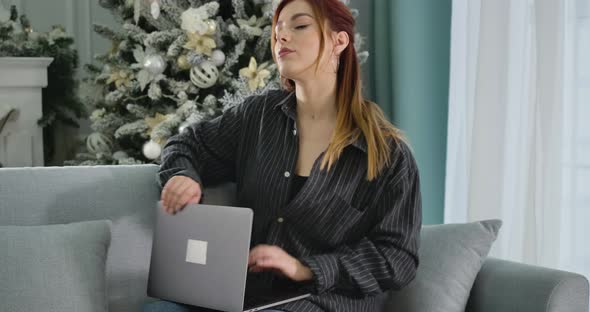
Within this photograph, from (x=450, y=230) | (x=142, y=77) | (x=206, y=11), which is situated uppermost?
(x=206, y=11)

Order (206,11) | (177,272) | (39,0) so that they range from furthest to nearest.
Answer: (39,0), (206,11), (177,272)

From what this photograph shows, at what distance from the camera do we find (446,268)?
71.9 inches

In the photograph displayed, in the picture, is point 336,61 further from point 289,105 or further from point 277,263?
point 277,263

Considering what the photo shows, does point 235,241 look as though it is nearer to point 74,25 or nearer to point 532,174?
point 532,174

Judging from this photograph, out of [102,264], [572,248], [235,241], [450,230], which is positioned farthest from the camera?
[572,248]

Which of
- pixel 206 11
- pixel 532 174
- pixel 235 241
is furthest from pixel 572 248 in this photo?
pixel 206 11

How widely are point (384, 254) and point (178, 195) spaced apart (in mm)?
445

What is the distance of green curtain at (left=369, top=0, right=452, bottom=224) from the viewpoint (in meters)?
3.06

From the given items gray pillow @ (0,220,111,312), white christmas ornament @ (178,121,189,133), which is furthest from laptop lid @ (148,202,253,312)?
white christmas ornament @ (178,121,189,133)

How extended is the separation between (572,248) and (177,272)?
4.23 ft

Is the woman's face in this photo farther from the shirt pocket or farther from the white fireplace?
the white fireplace

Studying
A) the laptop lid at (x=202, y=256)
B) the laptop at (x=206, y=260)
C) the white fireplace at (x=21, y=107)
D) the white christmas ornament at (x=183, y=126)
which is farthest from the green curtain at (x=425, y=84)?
the white fireplace at (x=21, y=107)

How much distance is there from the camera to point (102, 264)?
5.79 feet

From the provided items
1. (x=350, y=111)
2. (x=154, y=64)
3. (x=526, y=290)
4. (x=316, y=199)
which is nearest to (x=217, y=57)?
(x=154, y=64)
